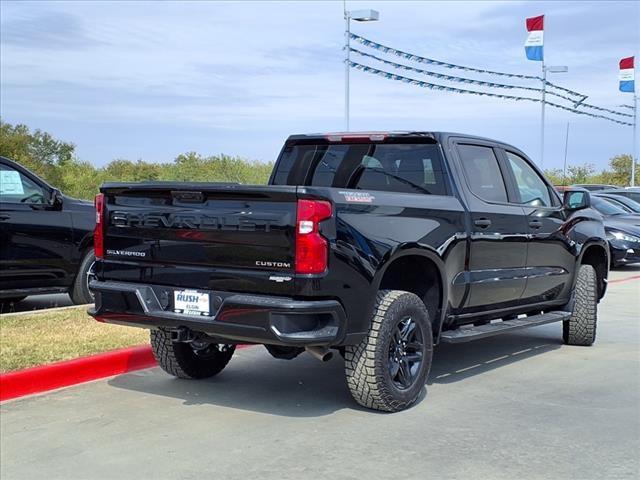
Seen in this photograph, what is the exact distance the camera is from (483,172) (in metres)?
7.01

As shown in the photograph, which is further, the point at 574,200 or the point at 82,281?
the point at 82,281

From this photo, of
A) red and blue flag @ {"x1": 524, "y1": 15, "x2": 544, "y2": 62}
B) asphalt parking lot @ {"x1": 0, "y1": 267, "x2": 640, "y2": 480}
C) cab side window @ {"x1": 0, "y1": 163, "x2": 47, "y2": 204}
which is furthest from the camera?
red and blue flag @ {"x1": 524, "y1": 15, "x2": 544, "y2": 62}

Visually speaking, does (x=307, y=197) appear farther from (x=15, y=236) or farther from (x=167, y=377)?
(x=15, y=236)

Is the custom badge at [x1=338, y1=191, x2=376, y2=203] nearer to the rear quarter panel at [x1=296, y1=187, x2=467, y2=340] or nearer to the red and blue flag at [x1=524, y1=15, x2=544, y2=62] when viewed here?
the rear quarter panel at [x1=296, y1=187, x2=467, y2=340]

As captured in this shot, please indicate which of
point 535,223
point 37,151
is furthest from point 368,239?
point 37,151

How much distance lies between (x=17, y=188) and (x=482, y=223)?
18.4 feet

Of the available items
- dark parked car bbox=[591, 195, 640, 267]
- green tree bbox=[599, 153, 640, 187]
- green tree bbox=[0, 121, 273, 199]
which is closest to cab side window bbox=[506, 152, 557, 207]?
dark parked car bbox=[591, 195, 640, 267]

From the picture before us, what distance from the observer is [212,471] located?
4492 mm

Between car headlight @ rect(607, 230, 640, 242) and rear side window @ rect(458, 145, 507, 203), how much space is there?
409 inches

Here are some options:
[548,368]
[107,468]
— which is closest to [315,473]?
[107,468]

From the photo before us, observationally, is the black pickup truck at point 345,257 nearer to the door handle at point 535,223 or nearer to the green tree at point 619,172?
the door handle at point 535,223

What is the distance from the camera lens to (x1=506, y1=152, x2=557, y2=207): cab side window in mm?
7473

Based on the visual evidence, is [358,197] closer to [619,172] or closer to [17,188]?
[17,188]

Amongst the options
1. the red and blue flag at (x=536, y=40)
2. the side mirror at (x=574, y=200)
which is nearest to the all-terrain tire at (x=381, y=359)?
the side mirror at (x=574, y=200)
